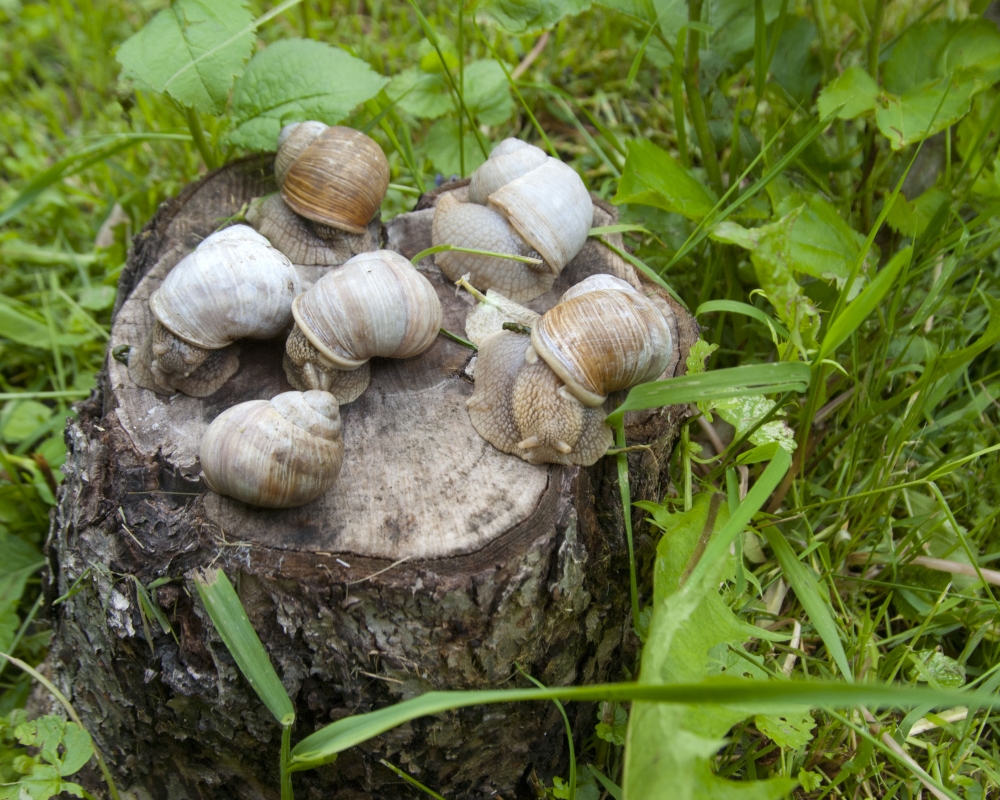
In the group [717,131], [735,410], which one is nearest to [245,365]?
[735,410]

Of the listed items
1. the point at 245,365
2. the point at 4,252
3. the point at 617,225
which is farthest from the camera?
the point at 4,252

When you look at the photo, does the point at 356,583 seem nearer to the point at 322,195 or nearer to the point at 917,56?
the point at 322,195

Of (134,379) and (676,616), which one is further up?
(134,379)

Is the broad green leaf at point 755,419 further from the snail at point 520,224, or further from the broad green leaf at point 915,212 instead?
the broad green leaf at point 915,212

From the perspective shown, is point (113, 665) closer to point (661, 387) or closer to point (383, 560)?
point (383, 560)

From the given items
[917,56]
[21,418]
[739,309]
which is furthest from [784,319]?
[21,418]

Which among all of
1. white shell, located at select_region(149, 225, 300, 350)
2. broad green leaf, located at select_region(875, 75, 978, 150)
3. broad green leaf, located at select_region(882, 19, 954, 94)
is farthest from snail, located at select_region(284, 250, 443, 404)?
broad green leaf, located at select_region(882, 19, 954, 94)
